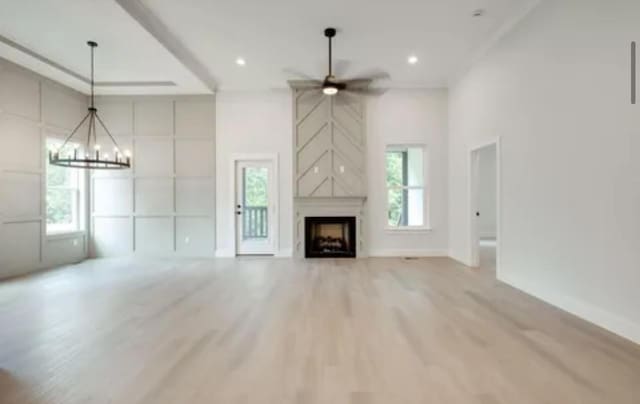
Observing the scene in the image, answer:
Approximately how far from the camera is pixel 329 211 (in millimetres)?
6555

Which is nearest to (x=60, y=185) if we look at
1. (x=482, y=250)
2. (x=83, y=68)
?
(x=83, y=68)

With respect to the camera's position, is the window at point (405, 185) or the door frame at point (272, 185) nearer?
the door frame at point (272, 185)

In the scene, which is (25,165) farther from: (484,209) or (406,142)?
(484,209)

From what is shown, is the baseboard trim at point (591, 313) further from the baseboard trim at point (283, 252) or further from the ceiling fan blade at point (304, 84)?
the ceiling fan blade at point (304, 84)

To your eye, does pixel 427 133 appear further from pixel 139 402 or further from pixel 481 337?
pixel 139 402

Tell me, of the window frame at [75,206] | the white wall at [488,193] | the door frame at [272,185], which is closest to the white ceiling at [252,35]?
the door frame at [272,185]

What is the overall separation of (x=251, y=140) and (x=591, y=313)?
19.5 ft

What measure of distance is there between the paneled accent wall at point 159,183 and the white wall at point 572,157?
5.42 meters

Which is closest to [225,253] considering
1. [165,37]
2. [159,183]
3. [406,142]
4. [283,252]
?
[283,252]

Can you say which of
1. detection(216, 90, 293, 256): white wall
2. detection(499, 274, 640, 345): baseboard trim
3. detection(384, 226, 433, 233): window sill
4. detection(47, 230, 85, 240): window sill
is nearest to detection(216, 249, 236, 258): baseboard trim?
detection(216, 90, 293, 256): white wall

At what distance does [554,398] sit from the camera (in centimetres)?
190

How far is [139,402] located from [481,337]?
2.61m

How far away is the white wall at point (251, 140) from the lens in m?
6.70

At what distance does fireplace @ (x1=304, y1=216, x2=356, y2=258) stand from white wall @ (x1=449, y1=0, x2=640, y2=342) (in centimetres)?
280
